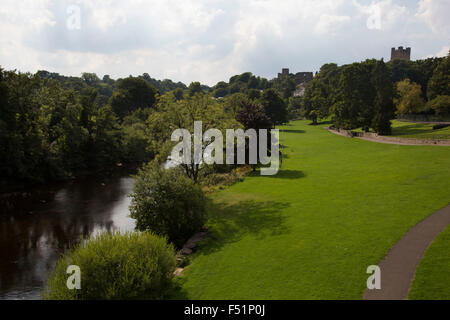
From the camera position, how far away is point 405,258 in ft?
36.7

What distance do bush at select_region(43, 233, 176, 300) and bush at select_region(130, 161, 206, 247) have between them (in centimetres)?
481

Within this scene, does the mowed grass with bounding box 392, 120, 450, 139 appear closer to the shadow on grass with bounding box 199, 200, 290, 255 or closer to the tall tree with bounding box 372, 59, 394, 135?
the tall tree with bounding box 372, 59, 394, 135

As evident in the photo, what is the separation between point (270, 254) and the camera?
13109mm

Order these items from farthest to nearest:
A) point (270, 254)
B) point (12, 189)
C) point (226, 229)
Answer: point (12, 189) → point (226, 229) → point (270, 254)

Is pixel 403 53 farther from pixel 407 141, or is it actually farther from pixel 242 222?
pixel 242 222

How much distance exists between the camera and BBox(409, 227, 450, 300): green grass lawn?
904 centimetres

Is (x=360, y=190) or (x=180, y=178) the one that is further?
(x=360, y=190)

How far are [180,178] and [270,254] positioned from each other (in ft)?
22.9

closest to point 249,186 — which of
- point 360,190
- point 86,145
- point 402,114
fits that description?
point 360,190

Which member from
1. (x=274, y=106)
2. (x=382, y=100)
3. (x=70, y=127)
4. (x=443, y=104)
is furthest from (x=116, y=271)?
(x=274, y=106)

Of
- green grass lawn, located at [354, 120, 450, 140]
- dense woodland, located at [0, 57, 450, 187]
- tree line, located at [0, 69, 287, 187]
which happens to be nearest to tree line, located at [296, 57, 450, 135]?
dense woodland, located at [0, 57, 450, 187]

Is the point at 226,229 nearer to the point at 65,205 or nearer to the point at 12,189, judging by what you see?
the point at 65,205

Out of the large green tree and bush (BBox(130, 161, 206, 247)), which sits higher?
the large green tree
